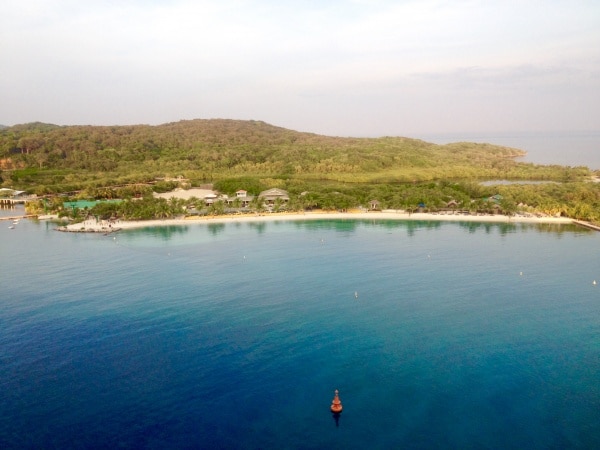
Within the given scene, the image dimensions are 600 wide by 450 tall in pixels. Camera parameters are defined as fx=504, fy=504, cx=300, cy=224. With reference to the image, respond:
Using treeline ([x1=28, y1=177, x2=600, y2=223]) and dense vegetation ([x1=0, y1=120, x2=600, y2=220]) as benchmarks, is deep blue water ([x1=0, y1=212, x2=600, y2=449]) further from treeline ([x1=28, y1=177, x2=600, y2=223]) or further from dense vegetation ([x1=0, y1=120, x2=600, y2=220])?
dense vegetation ([x1=0, y1=120, x2=600, y2=220])

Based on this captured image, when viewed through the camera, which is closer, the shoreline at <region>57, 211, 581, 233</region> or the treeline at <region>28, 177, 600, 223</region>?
the shoreline at <region>57, 211, 581, 233</region>

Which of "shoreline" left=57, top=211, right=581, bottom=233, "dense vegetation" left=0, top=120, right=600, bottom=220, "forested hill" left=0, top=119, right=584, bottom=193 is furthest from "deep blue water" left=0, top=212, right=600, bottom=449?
"forested hill" left=0, top=119, right=584, bottom=193

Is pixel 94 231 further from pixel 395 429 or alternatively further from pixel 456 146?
pixel 456 146

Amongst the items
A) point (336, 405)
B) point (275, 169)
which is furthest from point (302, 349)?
point (275, 169)

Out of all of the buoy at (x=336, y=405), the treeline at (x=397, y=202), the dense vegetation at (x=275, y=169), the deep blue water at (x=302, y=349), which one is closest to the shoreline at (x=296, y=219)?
the treeline at (x=397, y=202)

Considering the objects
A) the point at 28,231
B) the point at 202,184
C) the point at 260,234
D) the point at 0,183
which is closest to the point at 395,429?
the point at 260,234
